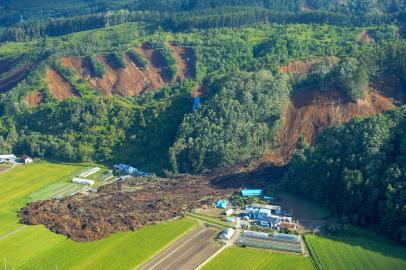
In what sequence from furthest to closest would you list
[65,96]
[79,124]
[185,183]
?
[65,96], [79,124], [185,183]

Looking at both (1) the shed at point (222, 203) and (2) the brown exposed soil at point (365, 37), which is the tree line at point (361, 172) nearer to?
(1) the shed at point (222, 203)

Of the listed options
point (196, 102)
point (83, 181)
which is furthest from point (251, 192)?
point (196, 102)

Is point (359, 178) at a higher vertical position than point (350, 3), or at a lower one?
lower

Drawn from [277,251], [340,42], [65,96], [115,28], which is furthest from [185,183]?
[115,28]

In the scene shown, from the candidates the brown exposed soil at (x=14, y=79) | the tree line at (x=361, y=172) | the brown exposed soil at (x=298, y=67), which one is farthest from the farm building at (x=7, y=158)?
the brown exposed soil at (x=298, y=67)

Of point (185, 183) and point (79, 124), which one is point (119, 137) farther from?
point (185, 183)

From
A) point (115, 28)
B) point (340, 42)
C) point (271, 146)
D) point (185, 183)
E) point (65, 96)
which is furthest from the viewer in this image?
point (115, 28)

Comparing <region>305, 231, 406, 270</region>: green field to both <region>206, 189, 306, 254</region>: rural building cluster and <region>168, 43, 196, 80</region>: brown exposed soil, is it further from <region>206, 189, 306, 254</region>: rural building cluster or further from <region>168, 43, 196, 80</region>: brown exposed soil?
<region>168, 43, 196, 80</region>: brown exposed soil

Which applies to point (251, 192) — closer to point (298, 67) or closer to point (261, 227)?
point (261, 227)
